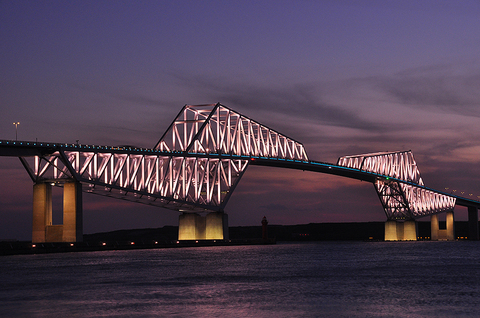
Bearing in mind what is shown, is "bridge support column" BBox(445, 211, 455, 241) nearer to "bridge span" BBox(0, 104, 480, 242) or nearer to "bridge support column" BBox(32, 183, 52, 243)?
"bridge span" BBox(0, 104, 480, 242)

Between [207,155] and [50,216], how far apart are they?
3459 cm

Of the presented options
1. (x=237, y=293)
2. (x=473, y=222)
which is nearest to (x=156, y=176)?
(x=237, y=293)

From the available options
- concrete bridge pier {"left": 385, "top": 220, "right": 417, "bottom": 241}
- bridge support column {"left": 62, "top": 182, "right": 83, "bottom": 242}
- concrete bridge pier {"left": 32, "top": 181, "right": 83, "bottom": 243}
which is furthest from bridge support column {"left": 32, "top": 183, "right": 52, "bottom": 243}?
concrete bridge pier {"left": 385, "top": 220, "right": 417, "bottom": 241}

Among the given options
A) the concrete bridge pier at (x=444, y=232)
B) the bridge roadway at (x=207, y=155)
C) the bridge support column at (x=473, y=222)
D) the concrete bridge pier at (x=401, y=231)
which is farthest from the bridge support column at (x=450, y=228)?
the concrete bridge pier at (x=401, y=231)

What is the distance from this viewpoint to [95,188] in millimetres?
93938

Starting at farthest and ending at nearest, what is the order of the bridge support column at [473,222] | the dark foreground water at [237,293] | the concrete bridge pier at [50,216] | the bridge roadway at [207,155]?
the bridge support column at [473,222] < the concrete bridge pier at [50,216] < the bridge roadway at [207,155] < the dark foreground water at [237,293]

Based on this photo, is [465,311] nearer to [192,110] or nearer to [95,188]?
[95,188]

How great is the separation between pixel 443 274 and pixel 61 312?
31422 mm

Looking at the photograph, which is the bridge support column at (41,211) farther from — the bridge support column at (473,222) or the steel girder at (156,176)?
the bridge support column at (473,222)

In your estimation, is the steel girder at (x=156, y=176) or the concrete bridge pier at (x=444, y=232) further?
the concrete bridge pier at (x=444, y=232)

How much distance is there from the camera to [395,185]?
160 metres

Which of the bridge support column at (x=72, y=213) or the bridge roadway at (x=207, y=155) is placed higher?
the bridge roadway at (x=207, y=155)

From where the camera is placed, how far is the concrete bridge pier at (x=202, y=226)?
11081cm

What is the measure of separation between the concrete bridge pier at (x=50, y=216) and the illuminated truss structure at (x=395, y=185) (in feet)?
267
